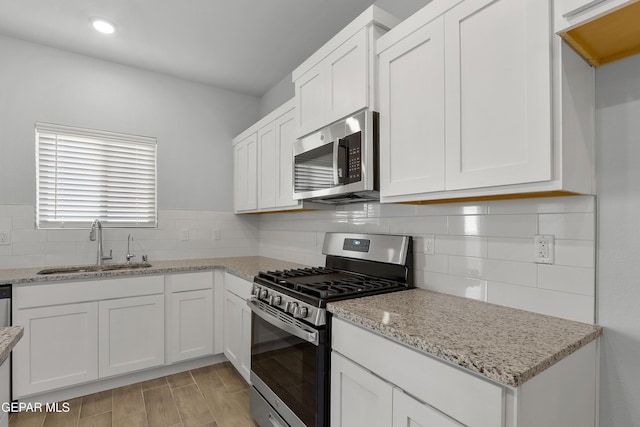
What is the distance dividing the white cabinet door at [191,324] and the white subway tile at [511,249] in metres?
2.27

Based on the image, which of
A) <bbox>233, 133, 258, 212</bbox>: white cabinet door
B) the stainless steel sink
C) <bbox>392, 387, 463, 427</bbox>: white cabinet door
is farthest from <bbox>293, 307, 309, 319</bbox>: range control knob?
the stainless steel sink

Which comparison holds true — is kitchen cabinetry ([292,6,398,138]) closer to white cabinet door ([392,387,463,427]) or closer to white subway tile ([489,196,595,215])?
white subway tile ([489,196,595,215])

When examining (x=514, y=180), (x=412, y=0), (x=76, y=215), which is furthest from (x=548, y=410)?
(x=76, y=215)

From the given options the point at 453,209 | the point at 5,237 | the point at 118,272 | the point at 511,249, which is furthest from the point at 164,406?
the point at 511,249

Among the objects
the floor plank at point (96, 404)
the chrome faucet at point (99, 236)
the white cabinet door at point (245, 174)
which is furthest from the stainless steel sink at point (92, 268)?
the white cabinet door at point (245, 174)

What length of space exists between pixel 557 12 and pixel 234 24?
2.12 meters

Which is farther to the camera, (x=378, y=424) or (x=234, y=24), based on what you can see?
(x=234, y=24)

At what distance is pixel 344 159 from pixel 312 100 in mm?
567

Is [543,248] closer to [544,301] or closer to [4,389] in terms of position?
[544,301]

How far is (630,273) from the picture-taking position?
3.74 feet

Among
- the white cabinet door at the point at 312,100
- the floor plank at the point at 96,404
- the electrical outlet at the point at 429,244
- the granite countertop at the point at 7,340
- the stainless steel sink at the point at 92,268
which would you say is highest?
the white cabinet door at the point at 312,100

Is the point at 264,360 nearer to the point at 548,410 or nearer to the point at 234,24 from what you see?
the point at 548,410

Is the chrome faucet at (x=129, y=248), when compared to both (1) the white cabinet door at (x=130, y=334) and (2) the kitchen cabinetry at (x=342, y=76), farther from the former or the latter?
(2) the kitchen cabinetry at (x=342, y=76)

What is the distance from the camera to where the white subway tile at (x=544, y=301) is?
4.01ft
